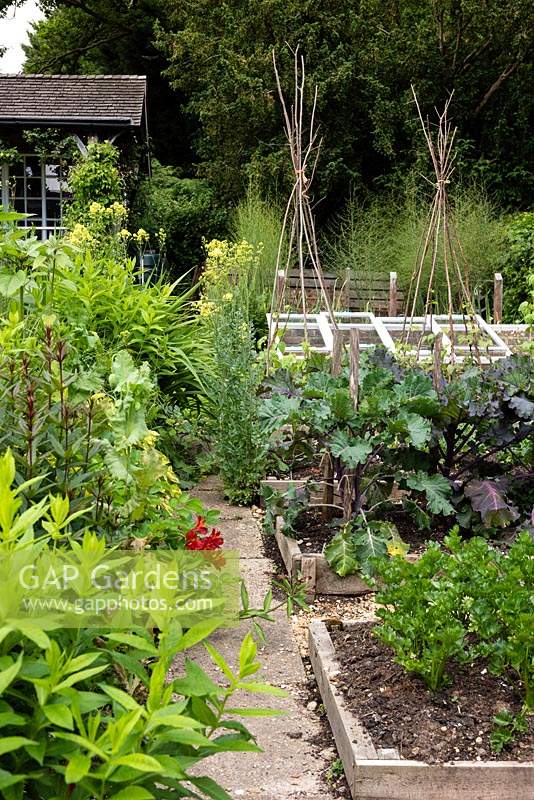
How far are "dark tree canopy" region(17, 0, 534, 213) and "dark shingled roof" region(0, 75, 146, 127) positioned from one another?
1.47 meters

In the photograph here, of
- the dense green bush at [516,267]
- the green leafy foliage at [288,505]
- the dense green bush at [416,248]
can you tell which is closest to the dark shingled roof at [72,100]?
the dense green bush at [416,248]

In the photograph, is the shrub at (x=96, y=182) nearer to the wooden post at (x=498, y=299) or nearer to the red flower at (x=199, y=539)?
the wooden post at (x=498, y=299)

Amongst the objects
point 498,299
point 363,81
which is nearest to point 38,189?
point 363,81

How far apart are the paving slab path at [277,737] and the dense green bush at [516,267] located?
871cm

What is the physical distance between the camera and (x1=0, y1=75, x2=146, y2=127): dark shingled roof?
16406 millimetres

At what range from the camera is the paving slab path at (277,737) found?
2754 millimetres

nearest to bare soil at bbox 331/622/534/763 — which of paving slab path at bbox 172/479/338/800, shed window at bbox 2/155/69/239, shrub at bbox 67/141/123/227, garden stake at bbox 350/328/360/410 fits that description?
paving slab path at bbox 172/479/338/800

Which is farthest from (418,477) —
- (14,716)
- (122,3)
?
(122,3)

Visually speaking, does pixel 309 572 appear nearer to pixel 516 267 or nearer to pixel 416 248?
pixel 516 267

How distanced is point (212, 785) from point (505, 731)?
4.34 ft

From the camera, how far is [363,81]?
17.2 metres

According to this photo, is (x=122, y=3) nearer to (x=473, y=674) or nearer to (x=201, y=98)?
(x=201, y=98)

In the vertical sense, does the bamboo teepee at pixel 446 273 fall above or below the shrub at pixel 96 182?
below

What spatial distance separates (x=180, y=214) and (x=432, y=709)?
15.4 m
